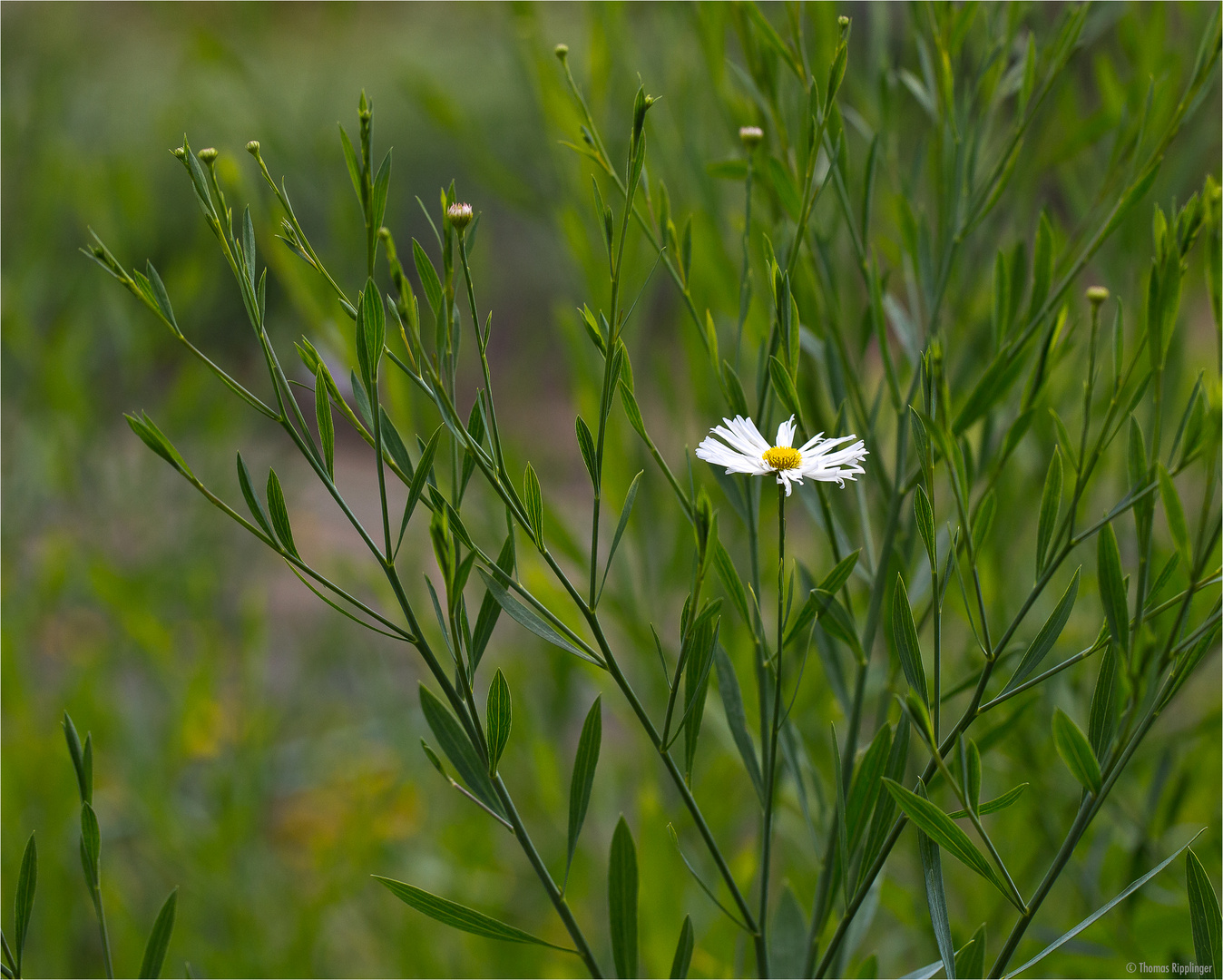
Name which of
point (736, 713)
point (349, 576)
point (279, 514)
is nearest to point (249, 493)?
point (279, 514)

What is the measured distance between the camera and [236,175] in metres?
0.43

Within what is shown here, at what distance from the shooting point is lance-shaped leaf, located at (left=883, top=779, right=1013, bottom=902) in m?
0.19

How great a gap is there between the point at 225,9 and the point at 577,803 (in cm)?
101

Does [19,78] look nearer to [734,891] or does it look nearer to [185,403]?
[185,403]

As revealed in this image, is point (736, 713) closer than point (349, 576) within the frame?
Yes

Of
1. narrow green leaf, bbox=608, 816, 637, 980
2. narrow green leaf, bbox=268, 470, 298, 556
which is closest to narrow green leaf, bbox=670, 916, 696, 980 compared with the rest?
narrow green leaf, bbox=608, 816, 637, 980

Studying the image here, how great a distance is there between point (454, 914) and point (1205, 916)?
162 millimetres

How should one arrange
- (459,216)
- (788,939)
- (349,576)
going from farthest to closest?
(349,576) → (788,939) → (459,216)

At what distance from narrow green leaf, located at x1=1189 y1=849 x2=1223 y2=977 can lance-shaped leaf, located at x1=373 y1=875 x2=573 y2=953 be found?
0.26ft

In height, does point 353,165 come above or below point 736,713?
above

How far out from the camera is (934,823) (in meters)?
0.19

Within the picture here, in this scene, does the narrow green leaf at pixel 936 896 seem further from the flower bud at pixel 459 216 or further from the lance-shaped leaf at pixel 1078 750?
the flower bud at pixel 459 216

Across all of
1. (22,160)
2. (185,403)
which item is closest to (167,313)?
(185,403)

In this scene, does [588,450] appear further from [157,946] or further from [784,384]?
[157,946]
